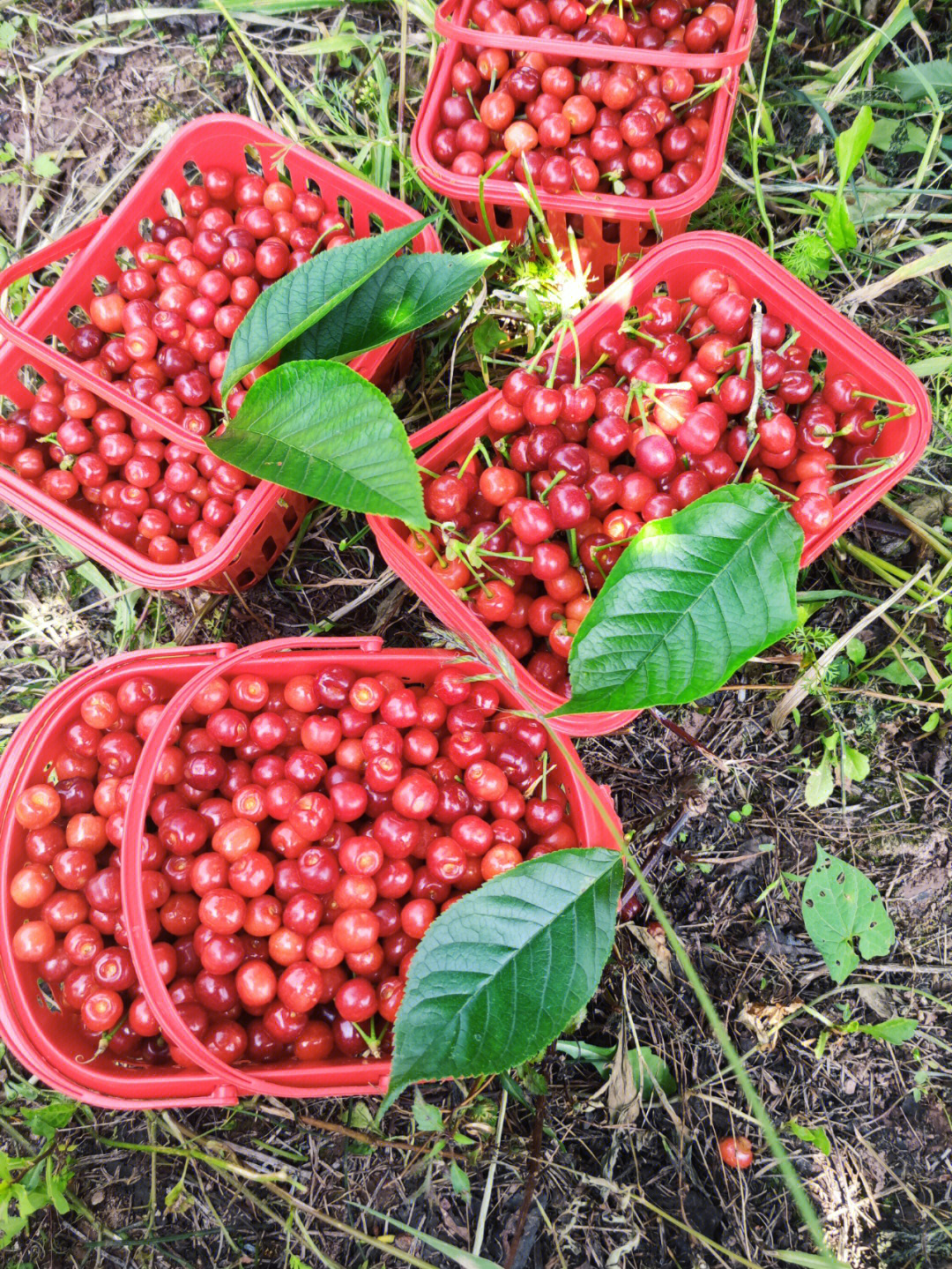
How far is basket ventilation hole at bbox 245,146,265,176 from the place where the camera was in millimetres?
2455

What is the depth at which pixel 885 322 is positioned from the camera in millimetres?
2641

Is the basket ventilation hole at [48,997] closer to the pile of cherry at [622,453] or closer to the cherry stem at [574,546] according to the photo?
the pile of cherry at [622,453]

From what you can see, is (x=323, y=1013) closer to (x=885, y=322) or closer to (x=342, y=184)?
(x=342, y=184)

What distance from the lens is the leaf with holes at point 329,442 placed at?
5.13ft

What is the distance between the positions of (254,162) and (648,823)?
2363 millimetres

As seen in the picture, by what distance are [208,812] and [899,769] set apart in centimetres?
195

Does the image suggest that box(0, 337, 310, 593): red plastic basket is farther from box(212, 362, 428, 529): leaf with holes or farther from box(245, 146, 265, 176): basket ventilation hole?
box(245, 146, 265, 176): basket ventilation hole

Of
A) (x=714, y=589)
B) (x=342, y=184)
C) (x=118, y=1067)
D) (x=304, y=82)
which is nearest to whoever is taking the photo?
(x=714, y=589)

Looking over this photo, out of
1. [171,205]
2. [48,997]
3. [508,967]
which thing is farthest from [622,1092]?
[171,205]

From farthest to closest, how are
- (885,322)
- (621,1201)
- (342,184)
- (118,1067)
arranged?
(885,322) < (342,184) < (621,1201) < (118,1067)

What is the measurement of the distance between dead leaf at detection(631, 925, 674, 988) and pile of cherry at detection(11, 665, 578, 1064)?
508 mm

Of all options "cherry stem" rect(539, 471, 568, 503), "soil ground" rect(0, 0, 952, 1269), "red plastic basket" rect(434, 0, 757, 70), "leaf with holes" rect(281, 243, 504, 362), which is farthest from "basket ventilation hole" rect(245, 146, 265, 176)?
"cherry stem" rect(539, 471, 568, 503)

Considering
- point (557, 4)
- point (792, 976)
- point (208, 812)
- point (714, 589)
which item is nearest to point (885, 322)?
point (557, 4)

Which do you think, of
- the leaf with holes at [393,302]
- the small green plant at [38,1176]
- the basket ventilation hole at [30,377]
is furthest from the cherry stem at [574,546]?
the small green plant at [38,1176]
